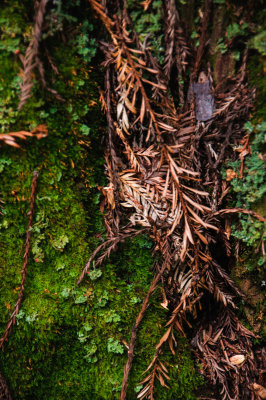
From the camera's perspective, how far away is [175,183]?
78.4 inches

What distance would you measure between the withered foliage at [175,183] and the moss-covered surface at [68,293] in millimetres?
109

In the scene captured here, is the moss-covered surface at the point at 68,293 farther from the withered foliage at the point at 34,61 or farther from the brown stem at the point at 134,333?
the withered foliage at the point at 34,61

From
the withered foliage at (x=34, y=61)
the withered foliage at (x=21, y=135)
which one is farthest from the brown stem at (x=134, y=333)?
the withered foliage at (x=34, y=61)

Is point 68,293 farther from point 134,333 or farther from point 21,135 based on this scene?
point 21,135

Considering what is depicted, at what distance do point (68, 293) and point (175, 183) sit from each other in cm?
114

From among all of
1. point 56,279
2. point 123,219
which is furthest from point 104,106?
point 56,279

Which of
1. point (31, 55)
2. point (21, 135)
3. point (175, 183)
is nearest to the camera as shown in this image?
point (31, 55)

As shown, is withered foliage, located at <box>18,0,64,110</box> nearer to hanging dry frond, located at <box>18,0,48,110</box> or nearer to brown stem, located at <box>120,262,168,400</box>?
hanging dry frond, located at <box>18,0,48,110</box>

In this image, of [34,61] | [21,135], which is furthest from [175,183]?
[34,61]

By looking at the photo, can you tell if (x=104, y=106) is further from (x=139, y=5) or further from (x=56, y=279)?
(x=56, y=279)

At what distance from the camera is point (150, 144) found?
7.09 feet

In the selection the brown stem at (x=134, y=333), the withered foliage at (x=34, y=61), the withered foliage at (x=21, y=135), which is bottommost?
the brown stem at (x=134, y=333)

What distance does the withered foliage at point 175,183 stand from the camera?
1932 millimetres

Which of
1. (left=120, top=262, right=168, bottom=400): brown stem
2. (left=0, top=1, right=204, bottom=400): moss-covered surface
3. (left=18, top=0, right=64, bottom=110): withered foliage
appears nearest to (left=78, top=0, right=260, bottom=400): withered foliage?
(left=120, top=262, right=168, bottom=400): brown stem
